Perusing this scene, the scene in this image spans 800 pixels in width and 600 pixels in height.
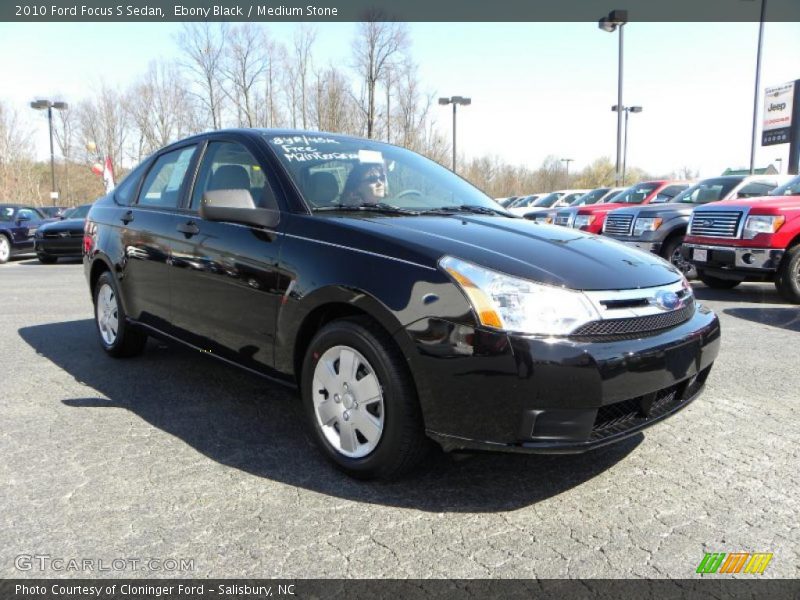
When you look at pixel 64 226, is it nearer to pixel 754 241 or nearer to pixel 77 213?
pixel 77 213

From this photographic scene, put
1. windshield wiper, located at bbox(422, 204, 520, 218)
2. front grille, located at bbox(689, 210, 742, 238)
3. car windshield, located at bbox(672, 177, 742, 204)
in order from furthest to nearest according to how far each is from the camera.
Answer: car windshield, located at bbox(672, 177, 742, 204)
front grille, located at bbox(689, 210, 742, 238)
windshield wiper, located at bbox(422, 204, 520, 218)

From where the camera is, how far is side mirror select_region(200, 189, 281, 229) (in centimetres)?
312

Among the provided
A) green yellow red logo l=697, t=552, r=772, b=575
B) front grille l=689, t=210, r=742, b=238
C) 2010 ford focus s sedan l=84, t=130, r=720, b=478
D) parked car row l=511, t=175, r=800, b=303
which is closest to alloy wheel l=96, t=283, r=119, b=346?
2010 ford focus s sedan l=84, t=130, r=720, b=478

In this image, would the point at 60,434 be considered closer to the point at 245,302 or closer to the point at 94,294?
the point at 245,302

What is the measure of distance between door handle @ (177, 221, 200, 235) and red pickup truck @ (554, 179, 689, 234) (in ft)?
32.3

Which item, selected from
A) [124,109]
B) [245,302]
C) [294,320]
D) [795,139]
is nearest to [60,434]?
[245,302]

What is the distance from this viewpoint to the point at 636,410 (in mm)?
2551

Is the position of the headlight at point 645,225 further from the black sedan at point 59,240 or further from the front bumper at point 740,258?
the black sedan at point 59,240

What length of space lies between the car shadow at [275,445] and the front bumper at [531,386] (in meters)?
0.40

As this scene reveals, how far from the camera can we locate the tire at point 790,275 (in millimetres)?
7520

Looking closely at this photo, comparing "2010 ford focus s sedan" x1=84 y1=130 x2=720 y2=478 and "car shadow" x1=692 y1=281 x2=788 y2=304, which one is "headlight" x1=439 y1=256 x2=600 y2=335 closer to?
"2010 ford focus s sedan" x1=84 y1=130 x2=720 y2=478

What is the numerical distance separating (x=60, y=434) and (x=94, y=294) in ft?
6.94

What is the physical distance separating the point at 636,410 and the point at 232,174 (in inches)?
100

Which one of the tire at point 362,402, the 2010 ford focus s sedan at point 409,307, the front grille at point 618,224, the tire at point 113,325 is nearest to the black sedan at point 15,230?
the tire at point 113,325
